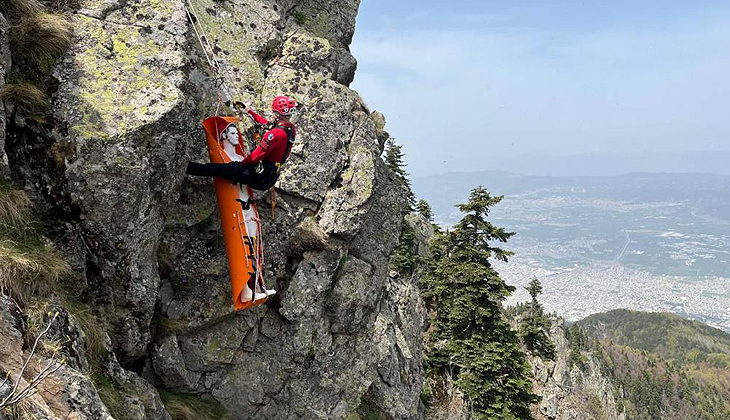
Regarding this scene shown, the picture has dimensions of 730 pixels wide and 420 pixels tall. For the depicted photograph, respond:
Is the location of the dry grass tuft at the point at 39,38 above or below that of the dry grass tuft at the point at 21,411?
above

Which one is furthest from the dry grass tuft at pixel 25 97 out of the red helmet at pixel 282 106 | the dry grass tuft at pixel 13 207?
the red helmet at pixel 282 106

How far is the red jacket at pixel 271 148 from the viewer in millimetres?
9078

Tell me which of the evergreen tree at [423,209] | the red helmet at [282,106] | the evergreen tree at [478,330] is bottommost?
the evergreen tree at [478,330]

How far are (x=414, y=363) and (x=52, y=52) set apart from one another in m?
15.6

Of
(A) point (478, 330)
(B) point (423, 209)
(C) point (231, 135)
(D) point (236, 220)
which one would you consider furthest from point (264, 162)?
(B) point (423, 209)

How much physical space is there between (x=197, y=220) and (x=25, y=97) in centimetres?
370

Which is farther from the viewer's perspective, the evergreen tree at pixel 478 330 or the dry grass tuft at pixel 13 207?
the evergreen tree at pixel 478 330

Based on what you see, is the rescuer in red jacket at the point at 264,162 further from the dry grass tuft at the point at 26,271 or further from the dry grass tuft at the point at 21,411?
the dry grass tuft at the point at 21,411

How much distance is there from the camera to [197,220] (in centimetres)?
974

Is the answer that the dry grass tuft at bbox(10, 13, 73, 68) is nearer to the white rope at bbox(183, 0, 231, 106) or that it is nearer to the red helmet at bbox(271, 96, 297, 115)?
the white rope at bbox(183, 0, 231, 106)

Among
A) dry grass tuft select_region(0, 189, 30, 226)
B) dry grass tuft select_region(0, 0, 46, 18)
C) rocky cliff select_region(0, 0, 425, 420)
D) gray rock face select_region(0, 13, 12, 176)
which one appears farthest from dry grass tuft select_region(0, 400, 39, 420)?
dry grass tuft select_region(0, 0, 46, 18)

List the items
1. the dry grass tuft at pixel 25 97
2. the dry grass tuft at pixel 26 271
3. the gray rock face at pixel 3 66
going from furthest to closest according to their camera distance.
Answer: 1. the dry grass tuft at pixel 25 97
2. the gray rock face at pixel 3 66
3. the dry grass tuft at pixel 26 271

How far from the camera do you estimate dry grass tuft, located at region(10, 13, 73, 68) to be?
7.62 meters

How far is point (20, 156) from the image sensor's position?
746cm
